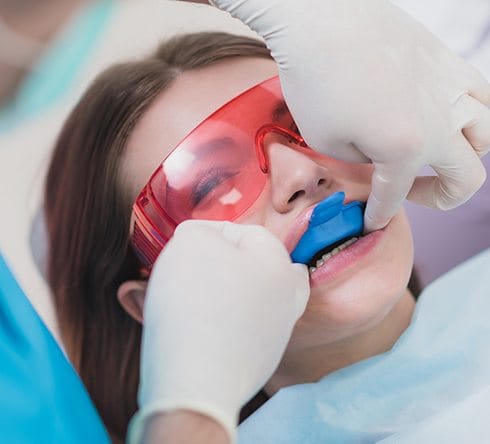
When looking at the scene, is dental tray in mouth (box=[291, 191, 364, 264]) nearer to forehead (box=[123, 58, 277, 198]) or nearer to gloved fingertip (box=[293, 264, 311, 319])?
gloved fingertip (box=[293, 264, 311, 319])

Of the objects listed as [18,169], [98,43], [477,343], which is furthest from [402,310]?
[98,43]

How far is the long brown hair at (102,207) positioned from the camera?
4.31ft

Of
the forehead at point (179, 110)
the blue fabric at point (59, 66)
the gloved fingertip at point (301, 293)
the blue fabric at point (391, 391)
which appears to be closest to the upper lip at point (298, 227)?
the gloved fingertip at point (301, 293)

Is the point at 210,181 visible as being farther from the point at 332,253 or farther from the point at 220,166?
the point at 332,253

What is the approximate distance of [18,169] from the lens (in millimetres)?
1928

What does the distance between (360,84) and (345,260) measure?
11.5 inches

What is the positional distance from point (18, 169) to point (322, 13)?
1.17 metres

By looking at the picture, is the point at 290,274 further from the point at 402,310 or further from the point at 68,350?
the point at 68,350

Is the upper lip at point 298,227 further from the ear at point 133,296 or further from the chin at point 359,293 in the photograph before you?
the ear at point 133,296

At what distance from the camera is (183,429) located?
71cm

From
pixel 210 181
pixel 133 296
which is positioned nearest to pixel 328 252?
pixel 210 181

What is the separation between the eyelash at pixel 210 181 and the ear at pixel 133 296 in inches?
10.8

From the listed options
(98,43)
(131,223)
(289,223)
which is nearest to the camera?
(289,223)

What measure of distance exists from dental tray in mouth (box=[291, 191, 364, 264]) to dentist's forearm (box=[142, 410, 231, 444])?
0.43 m
